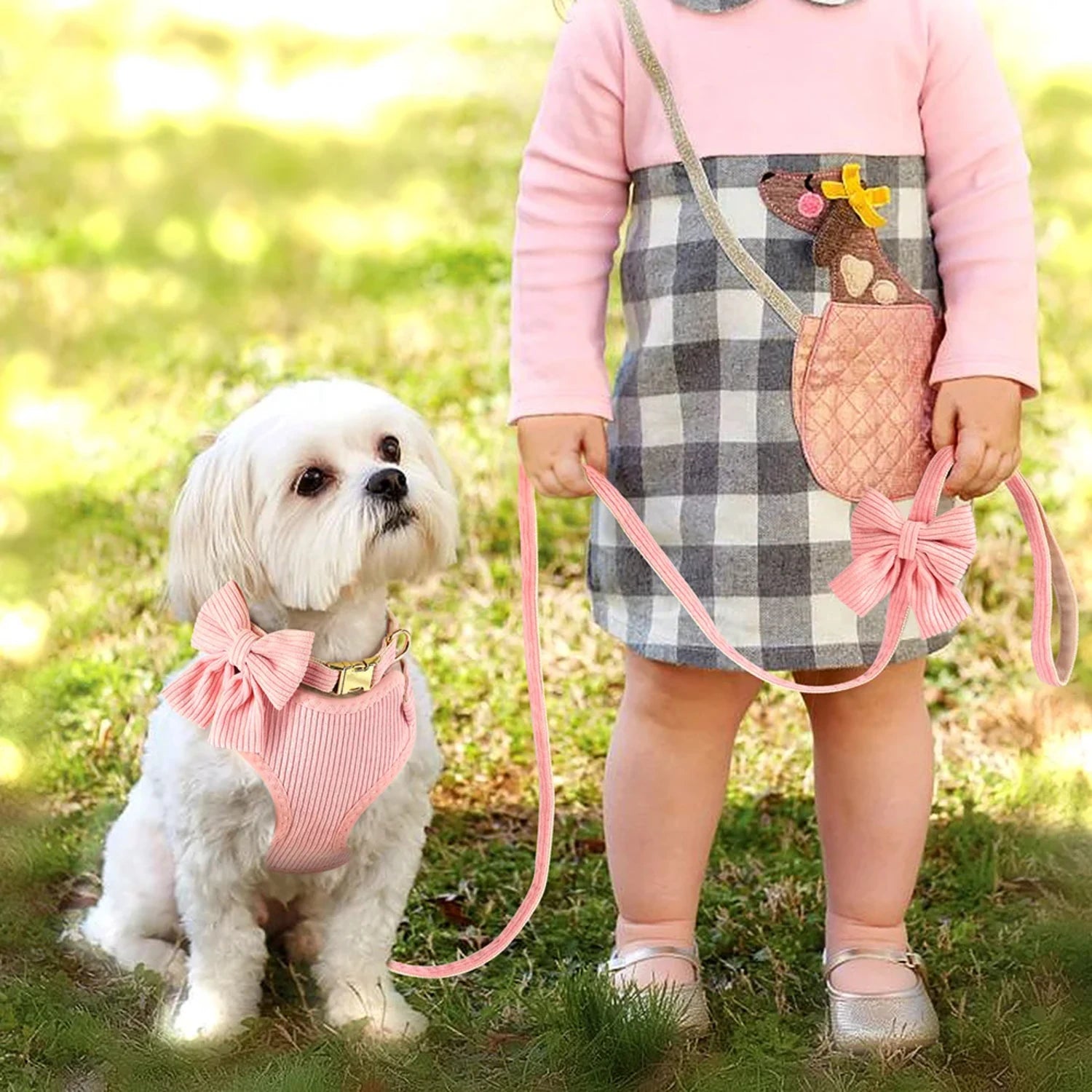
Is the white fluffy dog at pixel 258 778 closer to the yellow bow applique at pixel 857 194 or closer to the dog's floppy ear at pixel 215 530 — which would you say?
the dog's floppy ear at pixel 215 530

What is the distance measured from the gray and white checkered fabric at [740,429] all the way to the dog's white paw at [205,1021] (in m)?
0.82

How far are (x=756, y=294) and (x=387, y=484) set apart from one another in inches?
22.0

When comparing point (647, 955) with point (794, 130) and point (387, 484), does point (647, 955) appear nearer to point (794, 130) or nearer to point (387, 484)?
point (387, 484)

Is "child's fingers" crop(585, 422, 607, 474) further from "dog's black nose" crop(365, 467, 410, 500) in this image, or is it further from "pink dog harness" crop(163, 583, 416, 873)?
"pink dog harness" crop(163, 583, 416, 873)

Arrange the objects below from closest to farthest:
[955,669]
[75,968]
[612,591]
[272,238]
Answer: [612,591] < [75,968] < [955,669] < [272,238]

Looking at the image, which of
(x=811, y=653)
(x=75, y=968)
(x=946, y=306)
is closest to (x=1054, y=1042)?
(x=811, y=653)

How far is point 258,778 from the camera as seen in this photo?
7.68 feet

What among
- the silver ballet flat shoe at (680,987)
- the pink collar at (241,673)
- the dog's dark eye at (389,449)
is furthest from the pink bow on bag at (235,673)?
the silver ballet flat shoe at (680,987)

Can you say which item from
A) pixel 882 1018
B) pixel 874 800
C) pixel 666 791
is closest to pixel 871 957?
pixel 882 1018

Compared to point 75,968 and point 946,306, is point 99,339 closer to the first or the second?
point 75,968

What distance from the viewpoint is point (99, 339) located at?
5379 millimetres

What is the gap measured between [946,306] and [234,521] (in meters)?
1.02

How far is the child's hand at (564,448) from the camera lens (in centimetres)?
230


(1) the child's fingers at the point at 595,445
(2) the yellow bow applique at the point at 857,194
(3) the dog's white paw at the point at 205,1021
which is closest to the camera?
(2) the yellow bow applique at the point at 857,194
